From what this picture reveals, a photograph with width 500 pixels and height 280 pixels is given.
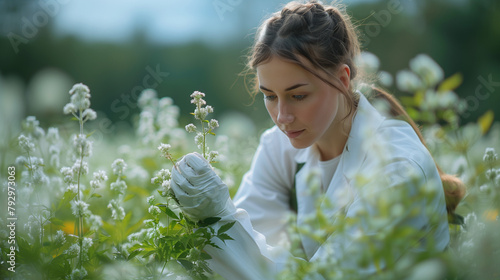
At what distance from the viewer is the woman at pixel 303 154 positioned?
1.19 metres

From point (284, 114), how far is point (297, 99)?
0.20 ft

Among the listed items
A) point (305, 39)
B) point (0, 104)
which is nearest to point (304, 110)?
point (305, 39)

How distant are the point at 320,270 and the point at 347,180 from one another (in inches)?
32.4

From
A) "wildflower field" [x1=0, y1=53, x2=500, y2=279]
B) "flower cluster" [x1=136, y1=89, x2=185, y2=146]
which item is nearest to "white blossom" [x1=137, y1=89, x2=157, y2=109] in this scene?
"flower cluster" [x1=136, y1=89, x2=185, y2=146]

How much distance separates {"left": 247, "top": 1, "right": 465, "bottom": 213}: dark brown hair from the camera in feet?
4.61

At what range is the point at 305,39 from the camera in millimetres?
1436

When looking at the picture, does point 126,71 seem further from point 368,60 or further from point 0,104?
point 368,60

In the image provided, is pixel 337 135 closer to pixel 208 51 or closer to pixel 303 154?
pixel 303 154

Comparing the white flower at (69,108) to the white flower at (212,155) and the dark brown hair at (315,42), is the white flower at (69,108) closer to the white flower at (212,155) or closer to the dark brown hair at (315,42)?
the white flower at (212,155)

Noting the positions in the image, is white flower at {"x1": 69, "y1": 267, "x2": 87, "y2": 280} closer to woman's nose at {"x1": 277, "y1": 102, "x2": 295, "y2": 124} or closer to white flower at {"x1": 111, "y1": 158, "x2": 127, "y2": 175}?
white flower at {"x1": 111, "y1": 158, "x2": 127, "y2": 175}

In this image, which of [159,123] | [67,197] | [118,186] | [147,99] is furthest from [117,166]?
[147,99]

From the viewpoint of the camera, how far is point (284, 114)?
4.54 feet

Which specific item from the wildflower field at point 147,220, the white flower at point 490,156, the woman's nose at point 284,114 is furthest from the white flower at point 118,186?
the white flower at point 490,156

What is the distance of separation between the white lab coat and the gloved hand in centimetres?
6
